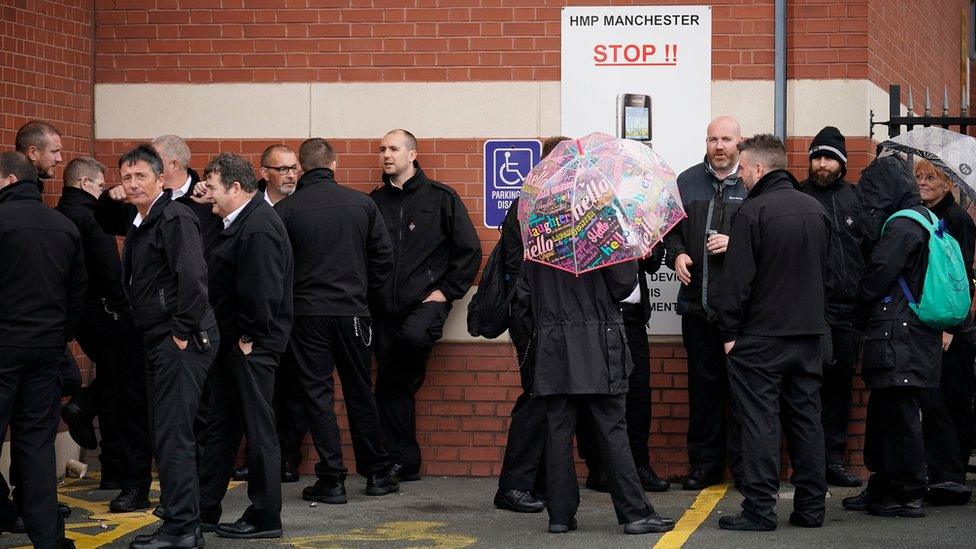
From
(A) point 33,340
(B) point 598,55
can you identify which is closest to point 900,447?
(B) point 598,55

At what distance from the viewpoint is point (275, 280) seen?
24.3 ft

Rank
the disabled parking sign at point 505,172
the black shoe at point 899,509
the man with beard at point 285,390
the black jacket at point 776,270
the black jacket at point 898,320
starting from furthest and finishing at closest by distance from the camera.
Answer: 1. the disabled parking sign at point 505,172
2. the man with beard at point 285,390
3. the black shoe at point 899,509
4. the black jacket at point 898,320
5. the black jacket at point 776,270

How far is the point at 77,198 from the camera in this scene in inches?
338

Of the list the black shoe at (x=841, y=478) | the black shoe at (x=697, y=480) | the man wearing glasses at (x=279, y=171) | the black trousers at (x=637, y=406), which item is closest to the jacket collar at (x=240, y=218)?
the man wearing glasses at (x=279, y=171)

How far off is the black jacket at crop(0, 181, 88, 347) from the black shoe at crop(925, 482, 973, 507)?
5119 mm

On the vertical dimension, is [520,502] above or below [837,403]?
below

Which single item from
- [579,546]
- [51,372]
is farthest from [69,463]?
[579,546]

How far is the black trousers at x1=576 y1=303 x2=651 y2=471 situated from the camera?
920cm

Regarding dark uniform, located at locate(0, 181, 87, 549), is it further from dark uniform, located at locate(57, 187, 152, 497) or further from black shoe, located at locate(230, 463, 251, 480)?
black shoe, located at locate(230, 463, 251, 480)

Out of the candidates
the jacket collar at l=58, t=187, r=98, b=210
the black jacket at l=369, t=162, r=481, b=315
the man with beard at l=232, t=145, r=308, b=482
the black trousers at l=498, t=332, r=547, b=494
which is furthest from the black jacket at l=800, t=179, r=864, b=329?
the jacket collar at l=58, t=187, r=98, b=210

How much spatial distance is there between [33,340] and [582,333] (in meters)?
2.78

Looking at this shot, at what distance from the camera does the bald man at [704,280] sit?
9.16 meters

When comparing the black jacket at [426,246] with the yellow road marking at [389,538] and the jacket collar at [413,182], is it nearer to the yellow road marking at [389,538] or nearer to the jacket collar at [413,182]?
the jacket collar at [413,182]

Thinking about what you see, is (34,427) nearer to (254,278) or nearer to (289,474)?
(254,278)
